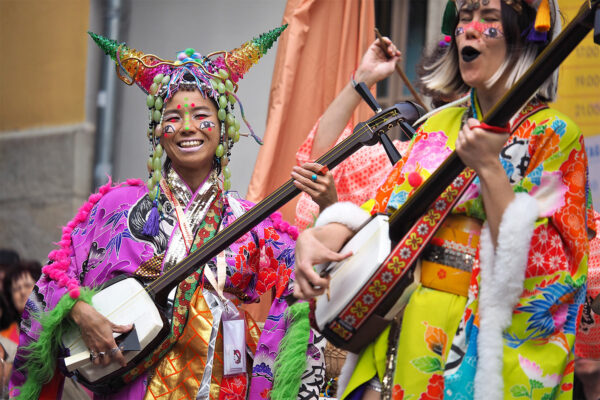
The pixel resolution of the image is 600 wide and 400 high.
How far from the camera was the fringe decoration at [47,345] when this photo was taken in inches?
128

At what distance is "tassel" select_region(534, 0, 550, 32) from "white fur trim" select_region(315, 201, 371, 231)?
671mm

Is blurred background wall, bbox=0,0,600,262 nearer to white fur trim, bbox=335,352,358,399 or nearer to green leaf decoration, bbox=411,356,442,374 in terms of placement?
white fur trim, bbox=335,352,358,399

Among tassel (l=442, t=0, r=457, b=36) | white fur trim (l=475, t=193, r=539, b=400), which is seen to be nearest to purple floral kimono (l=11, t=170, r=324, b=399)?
white fur trim (l=475, t=193, r=539, b=400)

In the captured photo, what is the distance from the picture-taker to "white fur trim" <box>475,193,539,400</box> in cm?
226

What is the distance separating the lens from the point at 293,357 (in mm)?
3152

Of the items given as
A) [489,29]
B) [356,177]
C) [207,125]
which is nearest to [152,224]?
[207,125]

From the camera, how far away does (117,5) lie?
674 cm

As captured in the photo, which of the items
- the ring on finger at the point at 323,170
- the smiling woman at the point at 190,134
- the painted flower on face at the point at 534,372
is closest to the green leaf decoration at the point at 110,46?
the smiling woman at the point at 190,134

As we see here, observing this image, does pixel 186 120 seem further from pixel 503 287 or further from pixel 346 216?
pixel 503 287

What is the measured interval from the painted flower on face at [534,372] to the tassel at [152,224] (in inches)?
65.3

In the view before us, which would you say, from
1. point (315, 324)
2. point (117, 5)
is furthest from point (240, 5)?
point (315, 324)

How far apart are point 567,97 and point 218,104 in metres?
1.76

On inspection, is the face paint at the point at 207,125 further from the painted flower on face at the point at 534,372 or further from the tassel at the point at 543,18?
the painted flower on face at the point at 534,372

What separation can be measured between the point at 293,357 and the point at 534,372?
105cm
